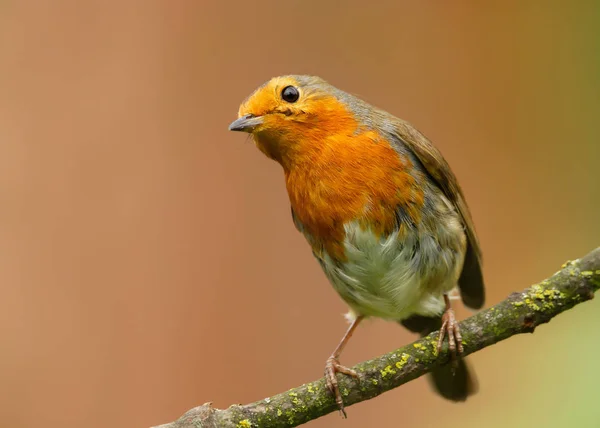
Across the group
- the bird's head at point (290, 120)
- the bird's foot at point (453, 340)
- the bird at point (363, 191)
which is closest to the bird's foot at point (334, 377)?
the bird at point (363, 191)

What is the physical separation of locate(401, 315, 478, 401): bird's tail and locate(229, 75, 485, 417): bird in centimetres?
37

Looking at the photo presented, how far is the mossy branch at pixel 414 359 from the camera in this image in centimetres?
195

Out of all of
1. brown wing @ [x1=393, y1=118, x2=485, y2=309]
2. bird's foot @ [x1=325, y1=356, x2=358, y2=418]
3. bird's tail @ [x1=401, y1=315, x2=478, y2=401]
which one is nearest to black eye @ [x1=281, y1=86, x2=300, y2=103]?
brown wing @ [x1=393, y1=118, x2=485, y2=309]

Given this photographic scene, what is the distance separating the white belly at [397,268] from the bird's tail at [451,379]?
0.89 ft

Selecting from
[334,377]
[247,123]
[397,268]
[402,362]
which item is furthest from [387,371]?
[247,123]

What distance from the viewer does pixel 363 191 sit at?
2.45 metres

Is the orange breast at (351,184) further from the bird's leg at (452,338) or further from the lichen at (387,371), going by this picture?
the lichen at (387,371)

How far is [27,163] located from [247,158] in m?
1.43

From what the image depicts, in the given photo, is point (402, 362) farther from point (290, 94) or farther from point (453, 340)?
point (290, 94)

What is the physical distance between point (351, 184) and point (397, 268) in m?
0.37

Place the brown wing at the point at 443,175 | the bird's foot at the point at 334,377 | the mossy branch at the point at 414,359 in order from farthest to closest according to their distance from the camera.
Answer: the brown wing at the point at 443,175
the bird's foot at the point at 334,377
the mossy branch at the point at 414,359

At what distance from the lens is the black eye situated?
2535mm

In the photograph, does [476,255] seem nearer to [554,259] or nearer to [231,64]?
[554,259]

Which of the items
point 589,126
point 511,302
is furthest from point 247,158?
point 511,302
